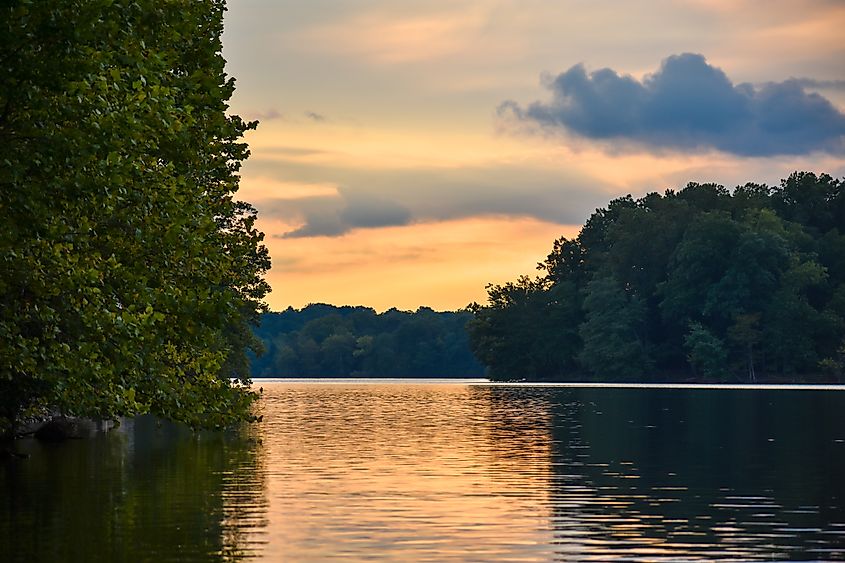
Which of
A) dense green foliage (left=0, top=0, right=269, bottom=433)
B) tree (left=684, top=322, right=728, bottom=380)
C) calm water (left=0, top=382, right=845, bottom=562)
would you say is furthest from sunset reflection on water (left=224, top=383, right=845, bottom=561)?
tree (left=684, top=322, right=728, bottom=380)

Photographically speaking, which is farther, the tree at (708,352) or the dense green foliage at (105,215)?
the tree at (708,352)

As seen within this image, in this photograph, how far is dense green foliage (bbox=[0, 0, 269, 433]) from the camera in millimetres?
25844

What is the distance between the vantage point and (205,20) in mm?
41469

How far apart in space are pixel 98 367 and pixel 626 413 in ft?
219

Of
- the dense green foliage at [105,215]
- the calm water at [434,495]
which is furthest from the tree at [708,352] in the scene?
the dense green foliage at [105,215]

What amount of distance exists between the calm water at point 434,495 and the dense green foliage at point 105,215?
125 inches

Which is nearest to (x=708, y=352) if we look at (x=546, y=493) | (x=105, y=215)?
(x=546, y=493)

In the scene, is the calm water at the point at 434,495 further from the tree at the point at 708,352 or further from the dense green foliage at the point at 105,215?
the tree at the point at 708,352

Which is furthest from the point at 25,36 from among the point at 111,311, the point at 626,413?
the point at 626,413

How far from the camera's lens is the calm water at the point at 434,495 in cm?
2778

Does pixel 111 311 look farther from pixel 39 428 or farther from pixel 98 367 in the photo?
pixel 39 428

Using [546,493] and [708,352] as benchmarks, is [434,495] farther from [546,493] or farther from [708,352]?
[708,352]

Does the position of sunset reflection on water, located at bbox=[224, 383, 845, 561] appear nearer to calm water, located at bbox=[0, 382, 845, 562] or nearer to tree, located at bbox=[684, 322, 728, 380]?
calm water, located at bbox=[0, 382, 845, 562]

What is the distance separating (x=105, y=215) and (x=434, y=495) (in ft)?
41.7
